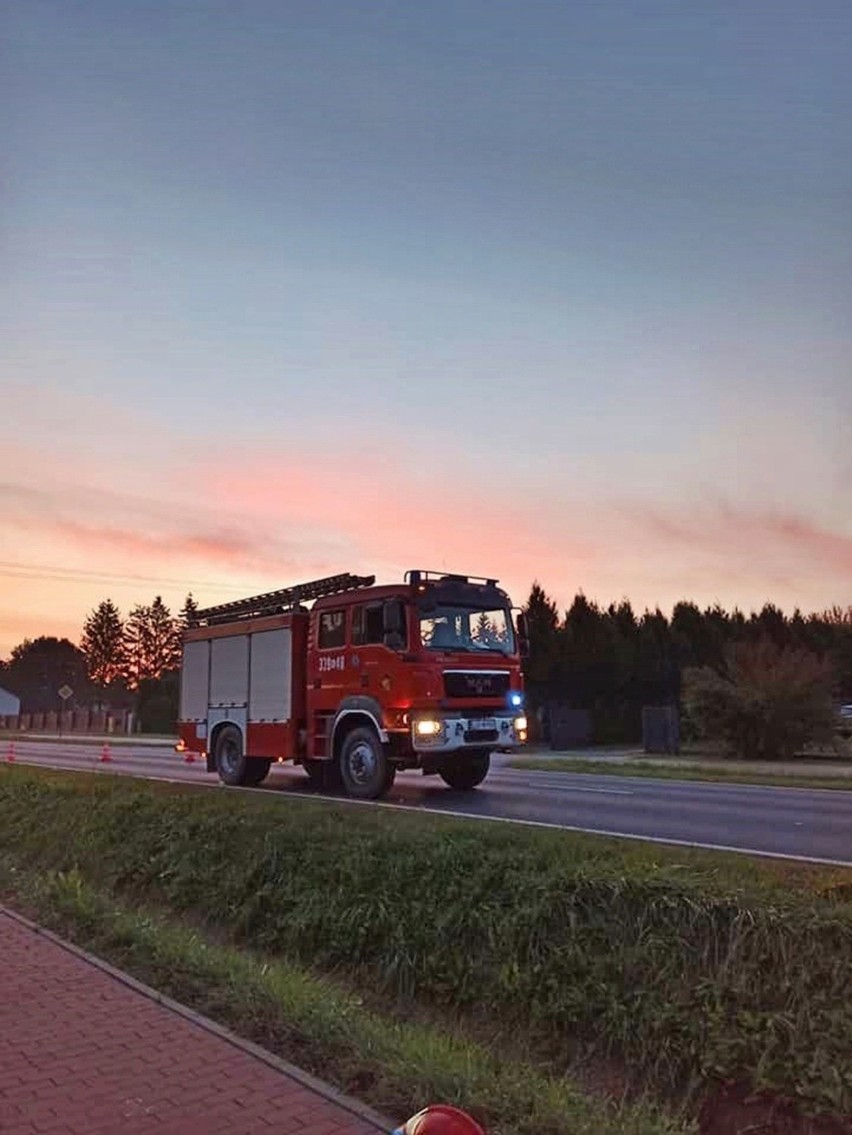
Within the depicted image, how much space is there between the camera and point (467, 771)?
15.5m

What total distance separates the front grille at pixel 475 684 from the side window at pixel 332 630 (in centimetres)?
184

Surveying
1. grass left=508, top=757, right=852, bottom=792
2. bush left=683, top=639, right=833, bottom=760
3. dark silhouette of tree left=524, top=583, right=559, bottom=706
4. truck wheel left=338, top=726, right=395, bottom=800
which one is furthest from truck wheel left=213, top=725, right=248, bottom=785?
dark silhouette of tree left=524, top=583, right=559, bottom=706

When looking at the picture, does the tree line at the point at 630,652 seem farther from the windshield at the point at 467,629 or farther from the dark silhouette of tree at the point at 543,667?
the windshield at the point at 467,629

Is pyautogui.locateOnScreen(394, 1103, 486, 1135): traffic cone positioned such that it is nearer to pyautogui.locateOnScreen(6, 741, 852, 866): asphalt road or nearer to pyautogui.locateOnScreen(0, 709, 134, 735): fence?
pyautogui.locateOnScreen(6, 741, 852, 866): asphalt road

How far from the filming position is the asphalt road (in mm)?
9812

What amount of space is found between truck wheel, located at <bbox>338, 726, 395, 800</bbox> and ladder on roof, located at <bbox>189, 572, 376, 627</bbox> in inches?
90.6

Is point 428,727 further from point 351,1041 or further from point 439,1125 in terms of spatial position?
point 439,1125

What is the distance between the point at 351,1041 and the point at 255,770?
1205 cm

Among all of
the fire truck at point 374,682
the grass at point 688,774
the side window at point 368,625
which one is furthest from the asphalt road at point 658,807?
the side window at point 368,625

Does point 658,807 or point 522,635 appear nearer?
point 658,807

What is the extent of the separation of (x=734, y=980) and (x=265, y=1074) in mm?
2427

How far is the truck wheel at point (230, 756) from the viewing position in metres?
16.7

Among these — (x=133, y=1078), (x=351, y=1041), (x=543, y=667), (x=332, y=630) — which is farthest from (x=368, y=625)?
(x=543, y=667)

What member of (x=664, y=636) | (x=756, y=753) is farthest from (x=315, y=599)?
(x=664, y=636)
